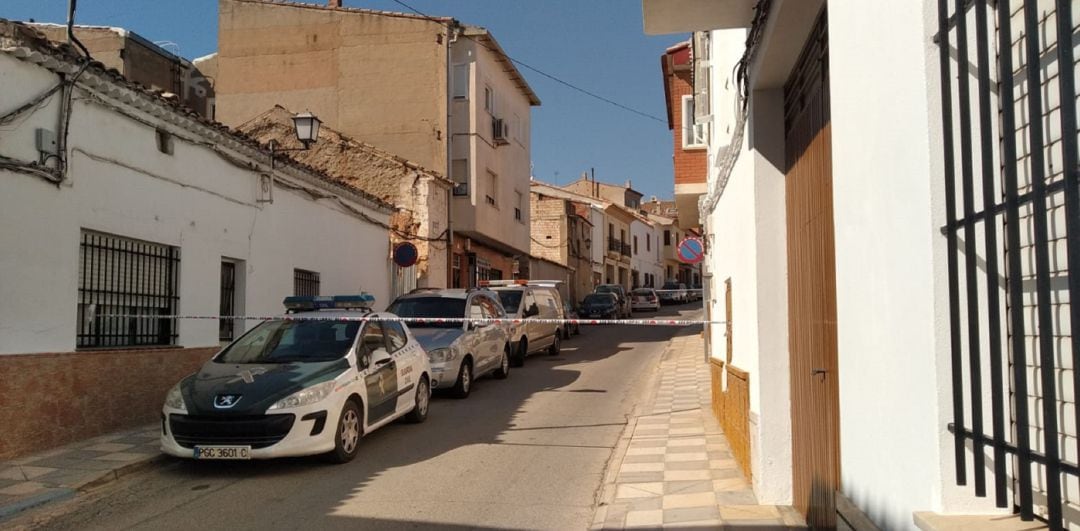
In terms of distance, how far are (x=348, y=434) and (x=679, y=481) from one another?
11.1 feet

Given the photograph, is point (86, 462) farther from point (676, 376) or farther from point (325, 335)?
point (676, 376)

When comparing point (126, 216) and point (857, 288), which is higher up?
point (126, 216)

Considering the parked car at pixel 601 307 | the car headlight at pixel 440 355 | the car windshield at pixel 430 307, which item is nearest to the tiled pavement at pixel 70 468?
the car headlight at pixel 440 355

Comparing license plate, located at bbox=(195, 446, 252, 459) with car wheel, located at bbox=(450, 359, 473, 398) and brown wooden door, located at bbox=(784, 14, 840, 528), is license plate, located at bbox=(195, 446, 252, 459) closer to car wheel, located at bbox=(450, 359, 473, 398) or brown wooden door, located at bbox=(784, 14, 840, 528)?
brown wooden door, located at bbox=(784, 14, 840, 528)

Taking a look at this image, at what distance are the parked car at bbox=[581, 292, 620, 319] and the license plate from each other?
2517 cm

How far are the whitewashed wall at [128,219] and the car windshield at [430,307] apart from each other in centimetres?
181

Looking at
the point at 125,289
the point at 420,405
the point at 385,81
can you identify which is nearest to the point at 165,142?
the point at 125,289

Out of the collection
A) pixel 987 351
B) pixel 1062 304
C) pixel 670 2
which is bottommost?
pixel 987 351

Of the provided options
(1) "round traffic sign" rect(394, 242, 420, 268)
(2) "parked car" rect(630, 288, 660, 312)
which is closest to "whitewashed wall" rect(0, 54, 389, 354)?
(1) "round traffic sign" rect(394, 242, 420, 268)

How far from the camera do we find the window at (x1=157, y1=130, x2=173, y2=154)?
33.9ft

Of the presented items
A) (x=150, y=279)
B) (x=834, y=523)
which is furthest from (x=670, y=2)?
(x=150, y=279)

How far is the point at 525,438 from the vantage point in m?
9.23

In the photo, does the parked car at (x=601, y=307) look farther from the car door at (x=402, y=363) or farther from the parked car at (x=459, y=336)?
the car door at (x=402, y=363)

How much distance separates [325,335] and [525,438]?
265 cm
